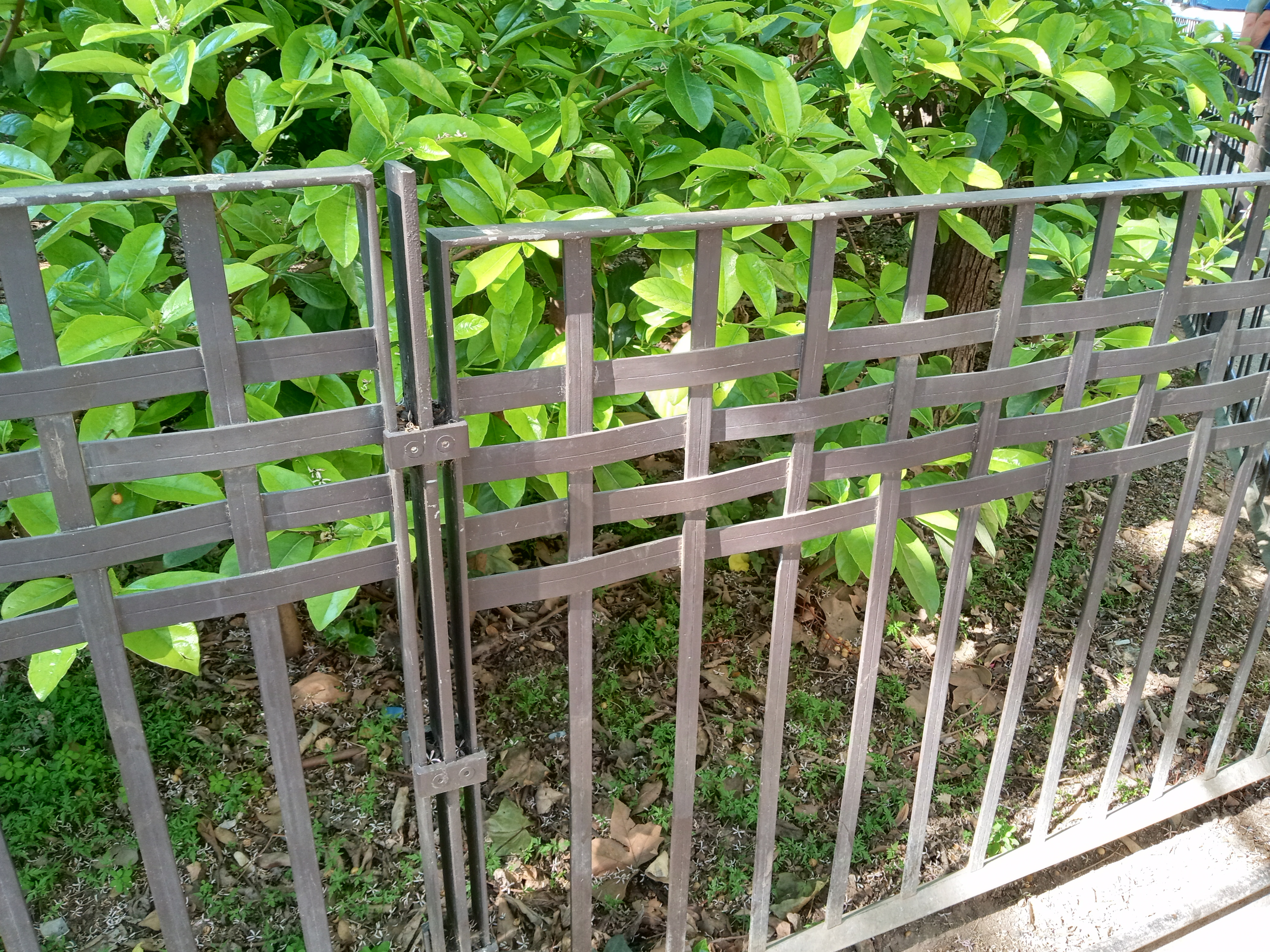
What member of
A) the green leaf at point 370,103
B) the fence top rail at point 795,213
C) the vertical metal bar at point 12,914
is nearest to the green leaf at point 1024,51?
the fence top rail at point 795,213

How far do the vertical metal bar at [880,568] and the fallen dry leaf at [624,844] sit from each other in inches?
25.9

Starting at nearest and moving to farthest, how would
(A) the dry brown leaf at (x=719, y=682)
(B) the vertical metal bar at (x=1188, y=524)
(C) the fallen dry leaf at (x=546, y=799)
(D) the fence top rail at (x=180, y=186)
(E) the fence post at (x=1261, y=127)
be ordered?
(D) the fence top rail at (x=180, y=186) < (B) the vertical metal bar at (x=1188, y=524) < (C) the fallen dry leaf at (x=546, y=799) < (A) the dry brown leaf at (x=719, y=682) < (E) the fence post at (x=1261, y=127)

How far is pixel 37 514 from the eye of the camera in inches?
52.8

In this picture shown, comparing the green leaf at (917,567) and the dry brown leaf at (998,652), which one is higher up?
the green leaf at (917,567)

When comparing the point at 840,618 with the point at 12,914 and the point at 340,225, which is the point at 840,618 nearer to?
the point at 340,225

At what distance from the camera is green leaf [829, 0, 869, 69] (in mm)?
1681

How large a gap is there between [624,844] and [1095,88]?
2085 mm

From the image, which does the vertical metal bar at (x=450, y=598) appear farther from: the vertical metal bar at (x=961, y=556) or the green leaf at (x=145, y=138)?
the vertical metal bar at (x=961, y=556)

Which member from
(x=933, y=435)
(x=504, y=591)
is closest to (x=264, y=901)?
(x=504, y=591)

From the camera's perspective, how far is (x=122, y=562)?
127 cm

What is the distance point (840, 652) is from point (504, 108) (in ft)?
7.22

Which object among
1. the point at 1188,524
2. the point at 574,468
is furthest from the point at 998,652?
the point at 574,468

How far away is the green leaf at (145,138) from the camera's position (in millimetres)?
1537

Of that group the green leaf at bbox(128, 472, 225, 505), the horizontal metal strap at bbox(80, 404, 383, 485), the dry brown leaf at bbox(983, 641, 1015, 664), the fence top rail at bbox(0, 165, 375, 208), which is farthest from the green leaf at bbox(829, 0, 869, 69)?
the dry brown leaf at bbox(983, 641, 1015, 664)
